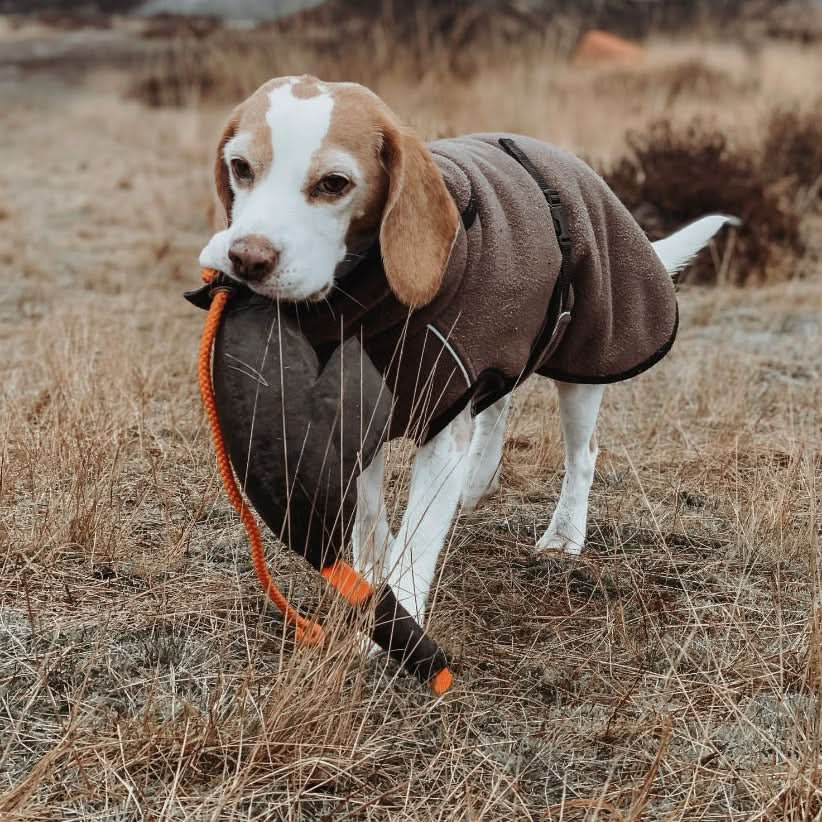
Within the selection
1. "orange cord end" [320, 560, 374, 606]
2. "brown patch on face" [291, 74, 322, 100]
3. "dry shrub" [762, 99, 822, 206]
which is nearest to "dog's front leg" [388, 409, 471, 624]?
"orange cord end" [320, 560, 374, 606]

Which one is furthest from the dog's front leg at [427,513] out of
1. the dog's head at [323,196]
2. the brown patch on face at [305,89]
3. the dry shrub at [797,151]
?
the dry shrub at [797,151]

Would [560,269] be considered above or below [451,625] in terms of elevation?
above

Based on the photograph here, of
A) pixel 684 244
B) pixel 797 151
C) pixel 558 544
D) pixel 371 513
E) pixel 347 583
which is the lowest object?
pixel 797 151

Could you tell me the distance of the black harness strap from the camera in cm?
248

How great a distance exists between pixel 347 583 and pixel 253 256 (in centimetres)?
62

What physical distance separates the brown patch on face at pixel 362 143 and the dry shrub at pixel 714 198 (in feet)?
12.8

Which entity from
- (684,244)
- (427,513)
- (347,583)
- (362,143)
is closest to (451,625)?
(427,513)

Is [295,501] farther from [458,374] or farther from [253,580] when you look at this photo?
[253,580]

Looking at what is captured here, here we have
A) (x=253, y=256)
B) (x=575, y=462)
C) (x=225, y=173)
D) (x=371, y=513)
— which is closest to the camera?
(x=253, y=256)

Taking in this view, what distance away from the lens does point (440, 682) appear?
82.6 inches

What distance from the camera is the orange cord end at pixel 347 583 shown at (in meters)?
1.97

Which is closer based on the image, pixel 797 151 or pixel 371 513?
pixel 371 513

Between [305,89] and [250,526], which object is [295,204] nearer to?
[305,89]

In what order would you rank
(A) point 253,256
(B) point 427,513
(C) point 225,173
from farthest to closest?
(B) point 427,513 < (C) point 225,173 < (A) point 253,256
